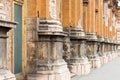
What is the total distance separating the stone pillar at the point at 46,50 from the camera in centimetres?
1284

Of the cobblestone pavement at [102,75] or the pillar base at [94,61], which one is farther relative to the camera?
the pillar base at [94,61]

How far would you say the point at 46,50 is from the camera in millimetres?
12977

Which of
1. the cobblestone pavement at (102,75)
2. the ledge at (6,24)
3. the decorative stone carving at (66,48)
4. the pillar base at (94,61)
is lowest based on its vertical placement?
the cobblestone pavement at (102,75)

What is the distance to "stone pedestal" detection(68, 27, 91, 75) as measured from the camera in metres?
18.3

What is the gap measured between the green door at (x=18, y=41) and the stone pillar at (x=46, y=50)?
0.68 meters

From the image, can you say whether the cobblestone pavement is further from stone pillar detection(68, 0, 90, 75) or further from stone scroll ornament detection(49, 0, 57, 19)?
stone scroll ornament detection(49, 0, 57, 19)

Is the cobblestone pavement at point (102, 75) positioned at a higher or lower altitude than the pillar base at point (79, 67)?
lower

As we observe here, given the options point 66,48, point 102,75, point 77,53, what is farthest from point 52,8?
point 102,75

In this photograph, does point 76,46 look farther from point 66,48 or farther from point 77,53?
point 66,48

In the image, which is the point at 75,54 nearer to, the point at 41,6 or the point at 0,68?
the point at 41,6

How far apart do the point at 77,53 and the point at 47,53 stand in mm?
5872

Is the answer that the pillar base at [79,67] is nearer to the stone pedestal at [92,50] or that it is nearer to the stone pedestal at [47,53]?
the stone pedestal at [92,50]

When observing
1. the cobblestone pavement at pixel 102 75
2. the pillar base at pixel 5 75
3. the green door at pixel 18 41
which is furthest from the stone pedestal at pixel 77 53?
the pillar base at pixel 5 75

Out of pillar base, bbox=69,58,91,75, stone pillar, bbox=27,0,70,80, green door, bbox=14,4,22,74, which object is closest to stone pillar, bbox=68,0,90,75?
pillar base, bbox=69,58,91,75
